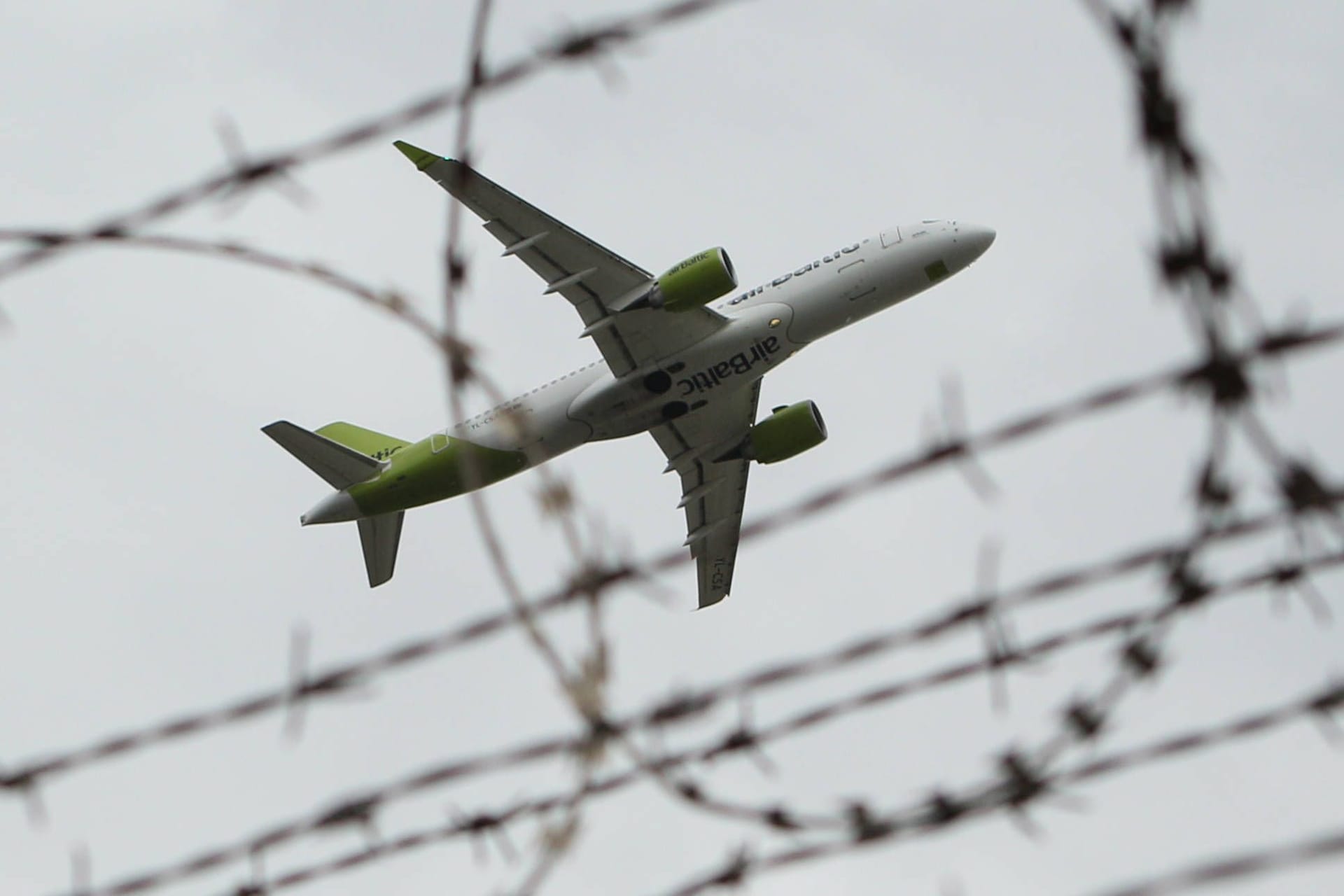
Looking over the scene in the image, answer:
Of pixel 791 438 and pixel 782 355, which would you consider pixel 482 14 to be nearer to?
pixel 782 355

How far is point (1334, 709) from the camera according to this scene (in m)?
5.83

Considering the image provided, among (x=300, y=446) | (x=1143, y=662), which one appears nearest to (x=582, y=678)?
(x=1143, y=662)

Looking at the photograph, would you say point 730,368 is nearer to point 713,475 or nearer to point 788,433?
point 788,433

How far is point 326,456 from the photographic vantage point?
2955 cm

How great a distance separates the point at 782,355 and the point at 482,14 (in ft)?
71.2

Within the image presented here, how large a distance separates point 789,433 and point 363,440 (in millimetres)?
8273

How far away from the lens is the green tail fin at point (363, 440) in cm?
3170

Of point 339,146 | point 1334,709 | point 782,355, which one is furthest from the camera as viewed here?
point 782,355

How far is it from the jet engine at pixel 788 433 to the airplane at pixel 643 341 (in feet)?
0.09

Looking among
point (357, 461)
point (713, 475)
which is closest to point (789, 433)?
point (713, 475)

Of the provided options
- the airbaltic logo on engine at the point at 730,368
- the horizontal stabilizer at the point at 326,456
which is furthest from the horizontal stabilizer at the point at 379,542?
the airbaltic logo on engine at the point at 730,368

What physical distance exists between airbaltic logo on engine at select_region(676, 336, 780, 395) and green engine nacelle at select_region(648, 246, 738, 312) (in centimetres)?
132

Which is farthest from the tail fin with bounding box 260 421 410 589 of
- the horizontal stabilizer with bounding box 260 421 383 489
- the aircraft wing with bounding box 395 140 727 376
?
the aircraft wing with bounding box 395 140 727 376

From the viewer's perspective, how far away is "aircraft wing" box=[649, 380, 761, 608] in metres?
31.9
